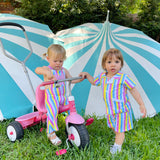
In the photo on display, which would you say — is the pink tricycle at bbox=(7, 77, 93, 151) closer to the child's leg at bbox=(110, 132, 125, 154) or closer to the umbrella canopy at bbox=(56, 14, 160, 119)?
the child's leg at bbox=(110, 132, 125, 154)

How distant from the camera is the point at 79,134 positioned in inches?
78.7

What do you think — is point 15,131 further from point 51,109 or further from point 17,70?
point 17,70

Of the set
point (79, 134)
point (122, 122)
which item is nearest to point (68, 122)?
point (79, 134)

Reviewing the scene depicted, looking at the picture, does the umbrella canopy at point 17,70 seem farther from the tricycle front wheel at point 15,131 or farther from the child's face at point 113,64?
the child's face at point 113,64

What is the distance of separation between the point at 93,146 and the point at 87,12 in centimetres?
465

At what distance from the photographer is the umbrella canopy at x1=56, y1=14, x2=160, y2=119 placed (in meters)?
2.97

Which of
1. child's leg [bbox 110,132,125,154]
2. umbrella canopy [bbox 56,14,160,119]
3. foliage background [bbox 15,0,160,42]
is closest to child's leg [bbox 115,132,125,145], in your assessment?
child's leg [bbox 110,132,125,154]

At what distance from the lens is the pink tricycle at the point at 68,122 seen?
201cm

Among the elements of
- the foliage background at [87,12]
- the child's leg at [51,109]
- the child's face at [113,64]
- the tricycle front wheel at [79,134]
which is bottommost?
the tricycle front wheel at [79,134]

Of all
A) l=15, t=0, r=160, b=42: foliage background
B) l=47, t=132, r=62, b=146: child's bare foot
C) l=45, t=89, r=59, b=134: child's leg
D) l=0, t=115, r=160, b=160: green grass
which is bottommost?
l=0, t=115, r=160, b=160: green grass

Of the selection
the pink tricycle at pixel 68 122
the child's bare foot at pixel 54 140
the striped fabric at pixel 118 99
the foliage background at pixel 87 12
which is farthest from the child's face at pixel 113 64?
the foliage background at pixel 87 12

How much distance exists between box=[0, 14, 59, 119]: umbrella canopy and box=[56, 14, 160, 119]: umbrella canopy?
1.58ft

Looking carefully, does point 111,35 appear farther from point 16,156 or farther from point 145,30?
point 145,30

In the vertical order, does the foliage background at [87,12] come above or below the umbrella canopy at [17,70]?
above
